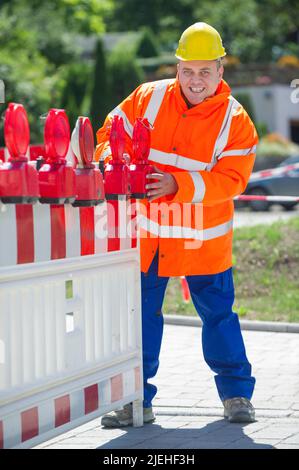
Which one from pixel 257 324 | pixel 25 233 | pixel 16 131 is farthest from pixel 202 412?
pixel 257 324

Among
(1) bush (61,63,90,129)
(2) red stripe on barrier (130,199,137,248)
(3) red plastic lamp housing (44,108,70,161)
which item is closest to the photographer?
(3) red plastic lamp housing (44,108,70,161)

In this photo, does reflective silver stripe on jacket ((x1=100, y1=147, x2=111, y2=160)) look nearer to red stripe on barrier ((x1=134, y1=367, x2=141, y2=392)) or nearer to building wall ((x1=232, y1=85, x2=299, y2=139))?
red stripe on barrier ((x1=134, y1=367, x2=141, y2=392))

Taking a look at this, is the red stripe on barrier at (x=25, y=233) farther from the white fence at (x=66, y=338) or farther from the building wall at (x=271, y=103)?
the building wall at (x=271, y=103)

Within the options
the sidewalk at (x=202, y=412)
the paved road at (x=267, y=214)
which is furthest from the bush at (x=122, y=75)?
the sidewalk at (x=202, y=412)

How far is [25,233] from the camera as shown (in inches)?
171

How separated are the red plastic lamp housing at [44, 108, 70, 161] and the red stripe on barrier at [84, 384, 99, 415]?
3.95 ft

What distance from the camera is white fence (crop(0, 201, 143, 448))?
434 cm

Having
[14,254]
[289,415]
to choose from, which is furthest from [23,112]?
[289,415]

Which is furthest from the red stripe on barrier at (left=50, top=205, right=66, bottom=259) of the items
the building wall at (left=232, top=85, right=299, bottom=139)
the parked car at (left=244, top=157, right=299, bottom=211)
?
the building wall at (left=232, top=85, right=299, bottom=139)

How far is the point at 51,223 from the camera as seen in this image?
15.0 ft

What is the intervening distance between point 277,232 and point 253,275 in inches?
53.4

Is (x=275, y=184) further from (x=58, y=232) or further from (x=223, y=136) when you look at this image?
(x=58, y=232)

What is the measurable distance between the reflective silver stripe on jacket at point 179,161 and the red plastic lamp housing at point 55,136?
4.53ft

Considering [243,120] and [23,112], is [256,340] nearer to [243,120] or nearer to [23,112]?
[243,120]
